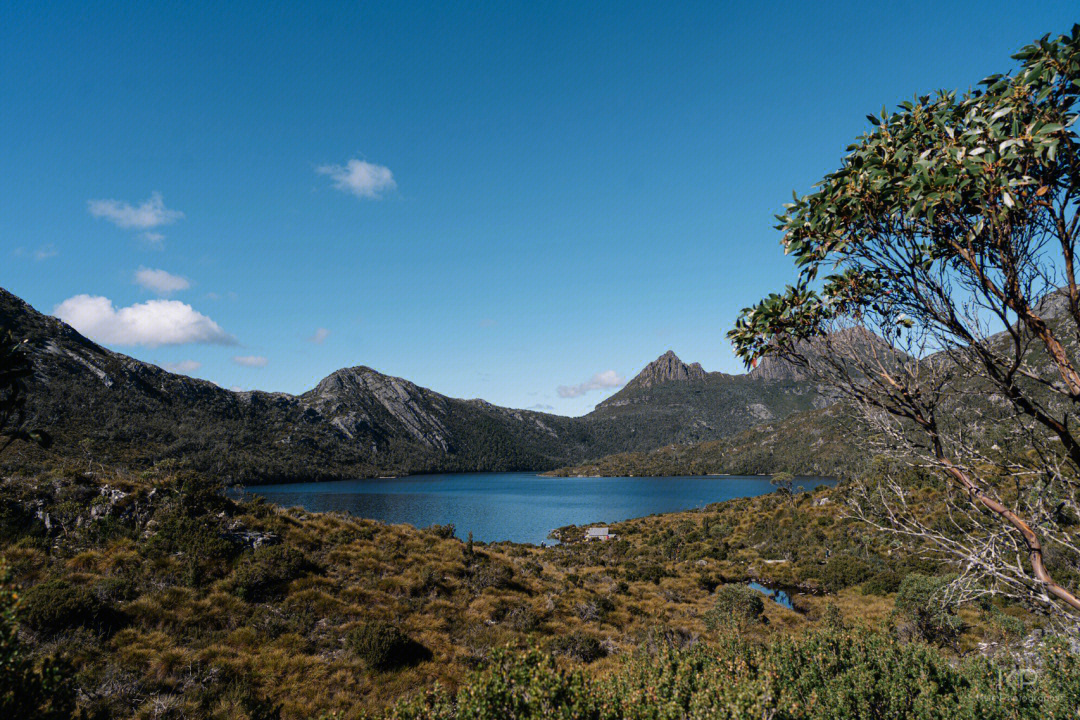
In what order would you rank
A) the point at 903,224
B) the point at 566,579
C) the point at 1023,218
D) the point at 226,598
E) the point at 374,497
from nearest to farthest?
the point at 1023,218 < the point at 903,224 < the point at 226,598 < the point at 566,579 < the point at 374,497

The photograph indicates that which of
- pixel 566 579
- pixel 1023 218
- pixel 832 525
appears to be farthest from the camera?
pixel 832 525

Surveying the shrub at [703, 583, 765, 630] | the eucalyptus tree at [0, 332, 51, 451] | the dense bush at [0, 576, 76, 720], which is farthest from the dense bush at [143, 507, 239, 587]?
the shrub at [703, 583, 765, 630]

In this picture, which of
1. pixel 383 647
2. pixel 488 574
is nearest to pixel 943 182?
pixel 383 647

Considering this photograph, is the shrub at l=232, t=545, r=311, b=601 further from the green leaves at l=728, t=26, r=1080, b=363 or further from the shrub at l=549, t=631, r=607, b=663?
the green leaves at l=728, t=26, r=1080, b=363

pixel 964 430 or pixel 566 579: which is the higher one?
pixel 964 430

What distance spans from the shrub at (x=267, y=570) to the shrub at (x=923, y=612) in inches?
1071

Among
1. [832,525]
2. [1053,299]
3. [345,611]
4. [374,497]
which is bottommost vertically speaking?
[374,497]

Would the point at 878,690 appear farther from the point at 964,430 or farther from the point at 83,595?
the point at 83,595

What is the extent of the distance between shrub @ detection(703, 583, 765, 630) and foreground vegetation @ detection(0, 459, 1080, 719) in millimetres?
134

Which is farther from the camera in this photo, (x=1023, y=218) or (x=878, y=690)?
(x=878, y=690)

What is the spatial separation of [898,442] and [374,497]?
15209cm

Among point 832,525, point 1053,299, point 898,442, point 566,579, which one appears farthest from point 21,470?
point 832,525

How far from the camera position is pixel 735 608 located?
2620cm

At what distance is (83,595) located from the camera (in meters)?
14.1
